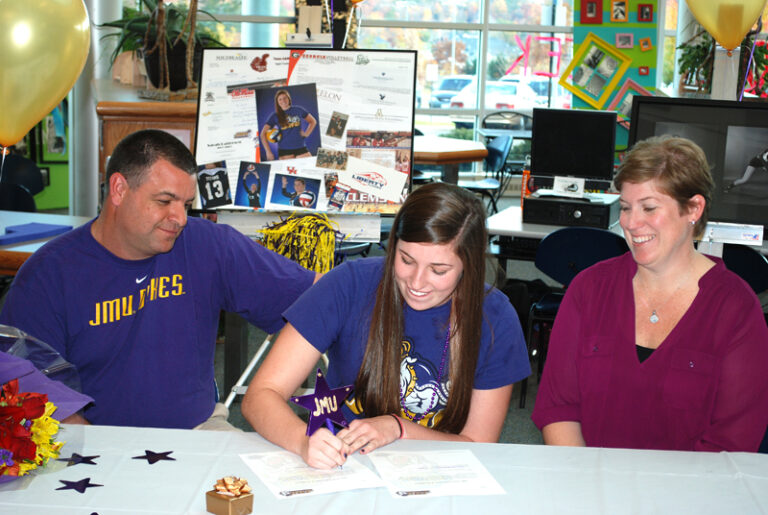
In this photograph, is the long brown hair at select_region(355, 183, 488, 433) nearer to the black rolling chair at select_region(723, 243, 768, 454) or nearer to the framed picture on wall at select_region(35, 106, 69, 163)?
the black rolling chair at select_region(723, 243, 768, 454)

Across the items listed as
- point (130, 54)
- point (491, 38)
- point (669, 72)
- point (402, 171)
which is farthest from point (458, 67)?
point (402, 171)

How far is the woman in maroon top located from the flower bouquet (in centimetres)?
113

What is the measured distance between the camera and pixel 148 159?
6.83ft

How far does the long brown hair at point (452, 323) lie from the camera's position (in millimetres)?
1793

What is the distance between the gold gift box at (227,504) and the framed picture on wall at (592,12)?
7.68 m

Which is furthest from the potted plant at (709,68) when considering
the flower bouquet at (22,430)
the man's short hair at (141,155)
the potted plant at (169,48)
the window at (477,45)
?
the flower bouquet at (22,430)

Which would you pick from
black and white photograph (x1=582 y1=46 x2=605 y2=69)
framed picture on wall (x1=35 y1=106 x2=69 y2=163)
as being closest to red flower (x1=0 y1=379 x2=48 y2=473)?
framed picture on wall (x1=35 y1=106 x2=69 y2=163)

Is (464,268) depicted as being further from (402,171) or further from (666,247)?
(402,171)

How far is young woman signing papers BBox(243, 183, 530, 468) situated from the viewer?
176 centimetres

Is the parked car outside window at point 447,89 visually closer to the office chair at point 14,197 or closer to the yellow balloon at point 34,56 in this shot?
the office chair at point 14,197

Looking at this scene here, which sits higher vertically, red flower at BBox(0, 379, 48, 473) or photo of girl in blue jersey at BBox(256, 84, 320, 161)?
photo of girl in blue jersey at BBox(256, 84, 320, 161)

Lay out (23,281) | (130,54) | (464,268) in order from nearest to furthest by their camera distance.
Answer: (464,268)
(23,281)
(130,54)

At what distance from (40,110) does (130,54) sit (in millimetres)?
2246

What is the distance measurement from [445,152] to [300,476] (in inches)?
164
